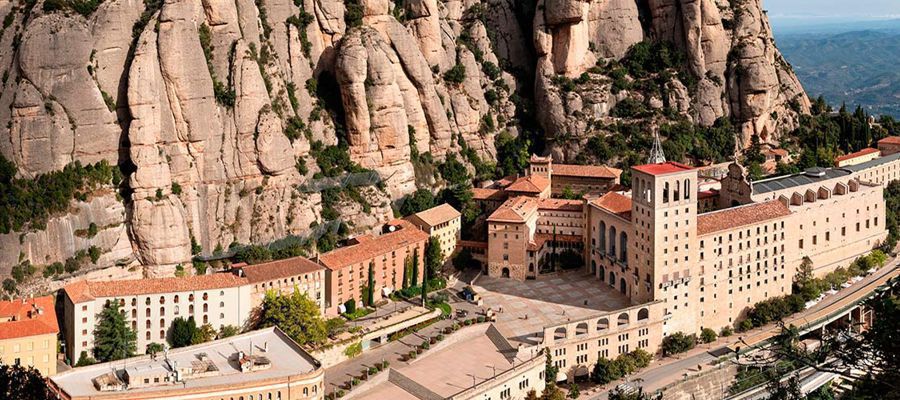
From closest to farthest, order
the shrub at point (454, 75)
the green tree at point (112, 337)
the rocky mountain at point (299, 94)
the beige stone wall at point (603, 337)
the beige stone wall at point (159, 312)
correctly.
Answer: the green tree at point (112, 337)
the beige stone wall at point (159, 312)
the beige stone wall at point (603, 337)
the rocky mountain at point (299, 94)
the shrub at point (454, 75)

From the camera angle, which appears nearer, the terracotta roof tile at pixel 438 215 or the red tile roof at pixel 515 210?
the red tile roof at pixel 515 210

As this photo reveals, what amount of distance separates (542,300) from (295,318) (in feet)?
68.4

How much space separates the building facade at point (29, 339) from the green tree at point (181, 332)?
24.6 ft

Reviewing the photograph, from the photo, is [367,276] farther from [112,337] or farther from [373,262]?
[112,337]

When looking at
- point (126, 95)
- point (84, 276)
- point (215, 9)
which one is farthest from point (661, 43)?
point (84, 276)

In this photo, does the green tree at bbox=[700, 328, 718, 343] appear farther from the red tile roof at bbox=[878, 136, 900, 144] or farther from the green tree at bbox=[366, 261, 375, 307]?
the red tile roof at bbox=[878, 136, 900, 144]

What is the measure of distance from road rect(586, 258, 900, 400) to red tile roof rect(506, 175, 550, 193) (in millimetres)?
22127

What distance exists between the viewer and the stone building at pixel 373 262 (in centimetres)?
7575

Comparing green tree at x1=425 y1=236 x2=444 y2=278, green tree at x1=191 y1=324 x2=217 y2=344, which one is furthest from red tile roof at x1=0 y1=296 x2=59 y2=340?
green tree at x1=425 y1=236 x2=444 y2=278

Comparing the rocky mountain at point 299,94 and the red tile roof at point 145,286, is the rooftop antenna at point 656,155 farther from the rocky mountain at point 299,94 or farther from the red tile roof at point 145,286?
the red tile roof at point 145,286

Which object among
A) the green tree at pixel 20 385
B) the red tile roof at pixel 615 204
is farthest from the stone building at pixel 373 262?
the green tree at pixel 20 385

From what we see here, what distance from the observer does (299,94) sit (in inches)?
3506

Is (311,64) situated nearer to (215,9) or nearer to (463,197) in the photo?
(215,9)

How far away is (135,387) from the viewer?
58.4 metres
